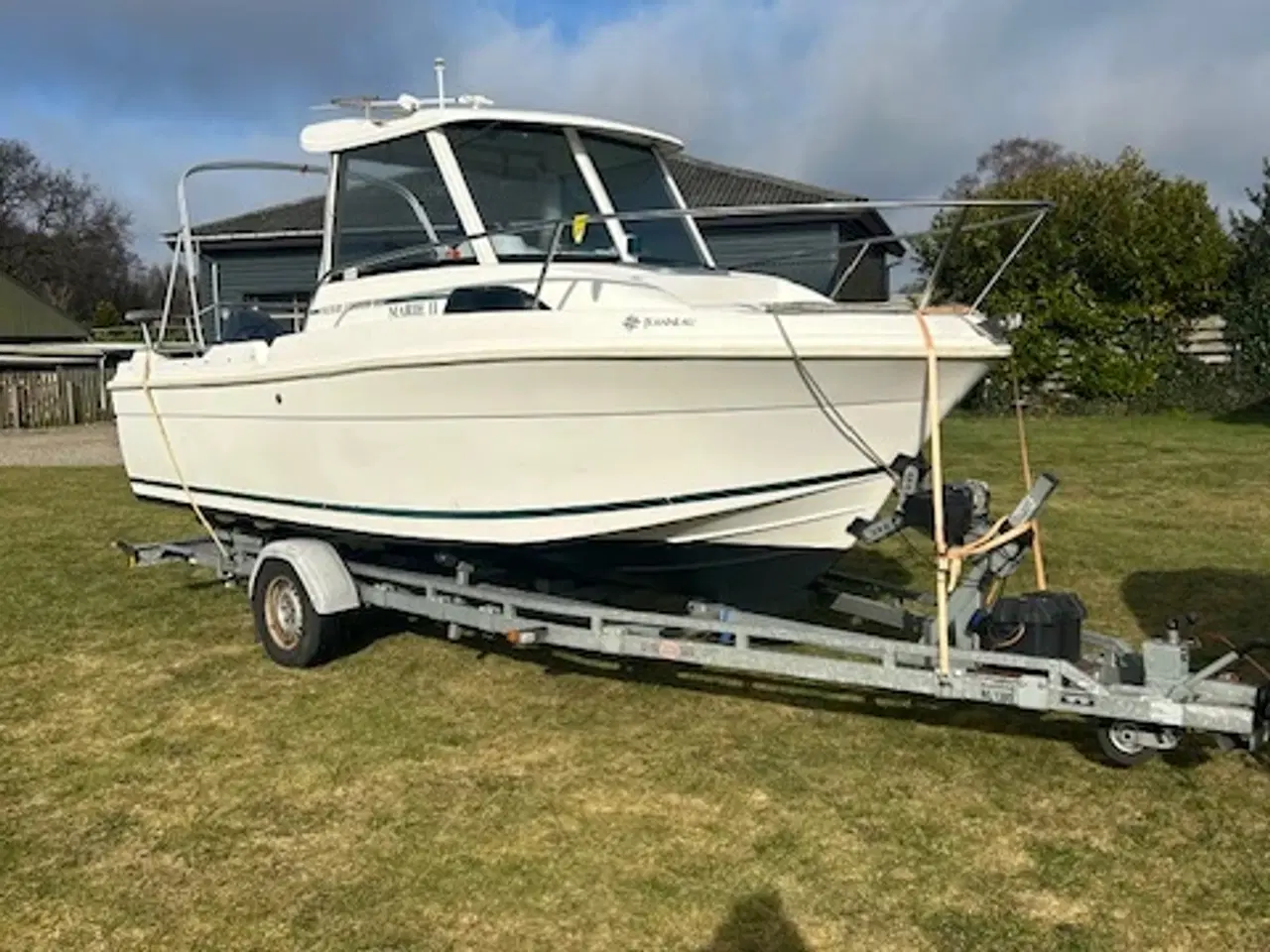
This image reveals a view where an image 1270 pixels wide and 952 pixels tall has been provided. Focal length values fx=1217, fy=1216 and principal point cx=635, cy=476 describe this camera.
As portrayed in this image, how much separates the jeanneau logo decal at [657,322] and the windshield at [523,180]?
1021mm

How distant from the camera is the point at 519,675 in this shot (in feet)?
18.3

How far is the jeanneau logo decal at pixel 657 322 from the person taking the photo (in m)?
4.30

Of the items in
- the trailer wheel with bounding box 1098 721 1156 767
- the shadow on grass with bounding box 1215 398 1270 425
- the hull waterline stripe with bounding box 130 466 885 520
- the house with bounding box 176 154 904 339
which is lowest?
the trailer wheel with bounding box 1098 721 1156 767

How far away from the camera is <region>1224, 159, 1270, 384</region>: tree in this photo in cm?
1817

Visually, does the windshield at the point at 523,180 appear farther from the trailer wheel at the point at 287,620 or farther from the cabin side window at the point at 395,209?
the trailer wheel at the point at 287,620

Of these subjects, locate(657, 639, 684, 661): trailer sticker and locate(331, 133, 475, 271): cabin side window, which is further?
locate(331, 133, 475, 271): cabin side window

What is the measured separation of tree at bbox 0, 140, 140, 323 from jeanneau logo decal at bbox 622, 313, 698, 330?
170ft

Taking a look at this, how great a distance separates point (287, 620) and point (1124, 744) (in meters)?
3.73

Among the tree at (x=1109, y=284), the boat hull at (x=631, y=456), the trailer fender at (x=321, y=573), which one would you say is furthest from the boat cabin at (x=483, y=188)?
the tree at (x=1109, y=284)

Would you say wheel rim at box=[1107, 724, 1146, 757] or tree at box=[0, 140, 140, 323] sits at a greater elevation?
tree at box=[0, 140, 140, 323]

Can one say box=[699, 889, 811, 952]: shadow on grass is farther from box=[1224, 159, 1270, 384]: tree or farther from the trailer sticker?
box=[1224, 159, 1270, 384]: tree

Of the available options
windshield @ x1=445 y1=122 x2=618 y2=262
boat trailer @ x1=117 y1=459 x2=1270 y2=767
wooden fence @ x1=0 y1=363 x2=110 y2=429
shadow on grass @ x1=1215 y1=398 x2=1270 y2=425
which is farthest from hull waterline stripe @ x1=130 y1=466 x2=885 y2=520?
wooden fence @ x1=0 y1=363 x2=110 y2=429

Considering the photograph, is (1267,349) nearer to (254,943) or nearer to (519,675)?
(519,675)

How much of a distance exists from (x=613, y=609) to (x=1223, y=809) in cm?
224
